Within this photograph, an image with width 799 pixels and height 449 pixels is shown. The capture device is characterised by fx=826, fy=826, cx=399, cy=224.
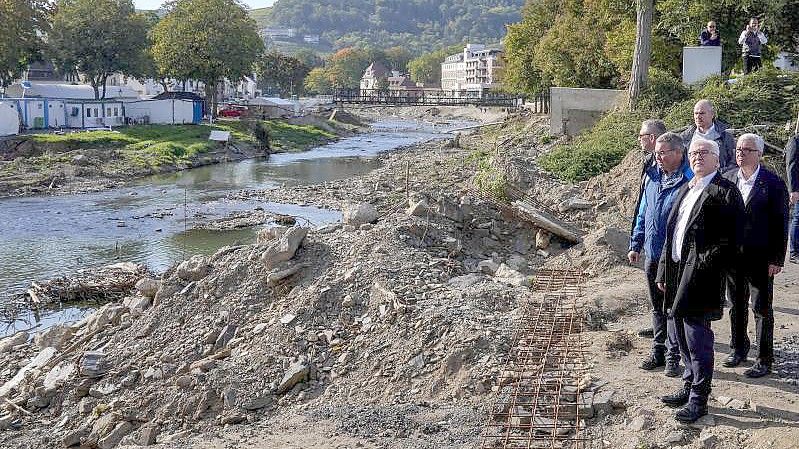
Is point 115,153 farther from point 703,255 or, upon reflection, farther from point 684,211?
point 703,255

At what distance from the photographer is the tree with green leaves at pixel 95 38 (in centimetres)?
5622

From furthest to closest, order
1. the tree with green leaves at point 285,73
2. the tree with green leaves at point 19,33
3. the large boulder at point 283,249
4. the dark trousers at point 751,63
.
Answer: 1. the tree with green leaves at point 285,73
2. the tree with green leaves at point 19,33
3. the dark trousers at point 751,63
4. the large boulder at point 283,249

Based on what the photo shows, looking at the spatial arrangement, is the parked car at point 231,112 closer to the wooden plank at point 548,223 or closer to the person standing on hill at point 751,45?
the person standing on hill at point 751,45

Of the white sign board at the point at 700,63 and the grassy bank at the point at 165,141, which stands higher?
the white sign board at the point at 700,63

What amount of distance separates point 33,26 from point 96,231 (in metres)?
35.5

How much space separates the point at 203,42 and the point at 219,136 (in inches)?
434

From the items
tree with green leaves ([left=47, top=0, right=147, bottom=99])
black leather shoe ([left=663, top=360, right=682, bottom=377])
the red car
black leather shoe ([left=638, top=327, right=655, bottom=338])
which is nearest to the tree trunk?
black leather shoe ([left=638, top=327, right=655, bottom=338])

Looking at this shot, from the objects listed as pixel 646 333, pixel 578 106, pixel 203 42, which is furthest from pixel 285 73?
pixel 646 333

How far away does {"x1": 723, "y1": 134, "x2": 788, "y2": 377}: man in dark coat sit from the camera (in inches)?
278

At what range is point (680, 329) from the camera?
261 inches

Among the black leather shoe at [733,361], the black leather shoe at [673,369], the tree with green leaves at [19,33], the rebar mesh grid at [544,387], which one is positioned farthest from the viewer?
the tree with green leaves at [19,33]

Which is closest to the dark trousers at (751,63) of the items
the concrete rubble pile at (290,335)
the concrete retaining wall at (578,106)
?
the concrete retaining wall at (578,106)

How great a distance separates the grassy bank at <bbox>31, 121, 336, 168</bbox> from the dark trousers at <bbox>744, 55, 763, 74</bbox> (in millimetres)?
29119

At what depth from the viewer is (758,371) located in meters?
7.00
